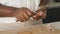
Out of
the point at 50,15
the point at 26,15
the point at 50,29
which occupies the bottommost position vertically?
the point at 50,15

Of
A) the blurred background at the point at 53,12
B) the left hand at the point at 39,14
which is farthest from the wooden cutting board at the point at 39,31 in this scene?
the blurred background at the point at 53,12

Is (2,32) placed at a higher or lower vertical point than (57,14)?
higher

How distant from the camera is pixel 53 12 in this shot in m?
1.93

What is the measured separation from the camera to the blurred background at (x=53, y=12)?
186 cm

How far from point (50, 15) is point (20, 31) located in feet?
4.00

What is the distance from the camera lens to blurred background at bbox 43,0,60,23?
1860mm

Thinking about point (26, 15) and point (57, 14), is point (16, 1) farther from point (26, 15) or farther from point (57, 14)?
point (57, 14)

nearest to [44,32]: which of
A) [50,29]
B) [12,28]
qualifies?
[50,29]

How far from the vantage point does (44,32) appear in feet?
2.36

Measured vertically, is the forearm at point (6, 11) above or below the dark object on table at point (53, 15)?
above

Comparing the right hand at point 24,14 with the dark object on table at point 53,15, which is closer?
the right hand at point 24,14

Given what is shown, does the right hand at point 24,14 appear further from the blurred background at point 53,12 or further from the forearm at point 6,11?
the blurred background at point 53,12

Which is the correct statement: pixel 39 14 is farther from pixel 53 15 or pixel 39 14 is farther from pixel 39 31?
pixel 53 15

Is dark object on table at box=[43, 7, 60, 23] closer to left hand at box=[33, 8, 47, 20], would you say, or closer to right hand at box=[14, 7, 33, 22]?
left hand at box=[33, 8, 47, 20]
